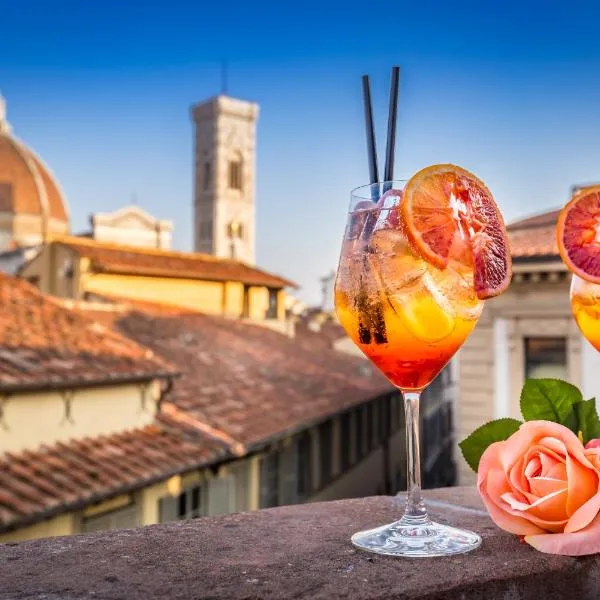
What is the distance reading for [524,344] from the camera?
14898 mm

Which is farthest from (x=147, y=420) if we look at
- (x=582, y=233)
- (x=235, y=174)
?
(x=235, y=174)

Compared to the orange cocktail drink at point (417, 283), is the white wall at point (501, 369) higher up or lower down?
lower down

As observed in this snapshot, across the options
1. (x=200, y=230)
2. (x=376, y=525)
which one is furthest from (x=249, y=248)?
(x=376, y=525)

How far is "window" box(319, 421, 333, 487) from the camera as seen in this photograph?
1788cm

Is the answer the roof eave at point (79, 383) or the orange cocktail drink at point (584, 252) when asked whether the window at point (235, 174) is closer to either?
the roof eave at point (79, 383)

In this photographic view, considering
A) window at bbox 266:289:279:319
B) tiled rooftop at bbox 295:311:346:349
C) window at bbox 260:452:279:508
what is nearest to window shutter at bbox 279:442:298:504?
window at bbox 260:452:279:508

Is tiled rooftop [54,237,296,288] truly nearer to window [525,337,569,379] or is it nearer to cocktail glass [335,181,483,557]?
window [525,337,569,379]

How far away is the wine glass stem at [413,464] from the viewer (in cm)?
135

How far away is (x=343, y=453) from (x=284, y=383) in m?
3.28

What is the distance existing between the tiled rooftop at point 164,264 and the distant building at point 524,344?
981 centimetres

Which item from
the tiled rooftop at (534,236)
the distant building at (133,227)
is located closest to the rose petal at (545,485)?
the tiled rooftop at (534,236)

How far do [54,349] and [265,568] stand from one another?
9032 mm

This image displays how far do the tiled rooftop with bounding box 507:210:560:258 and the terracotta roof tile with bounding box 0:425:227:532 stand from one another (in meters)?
5.78

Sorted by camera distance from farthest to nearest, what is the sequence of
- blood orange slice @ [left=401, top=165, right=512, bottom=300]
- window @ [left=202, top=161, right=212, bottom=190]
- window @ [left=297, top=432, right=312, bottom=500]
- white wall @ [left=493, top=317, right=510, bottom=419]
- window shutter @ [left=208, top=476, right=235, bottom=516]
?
1. window @ [left=202, top=161, right=212, bottom=190]
2. window @ [left=297, top=432, right=312, bottom=500]
3. white wall @ [left=493, top=317, right=510, bottom=419]
4. window shutter @ [left=208, top=476, right=235, bottom=516]
5. blood orange slice @ [left=401, top=165, right=512, bottom=300]
